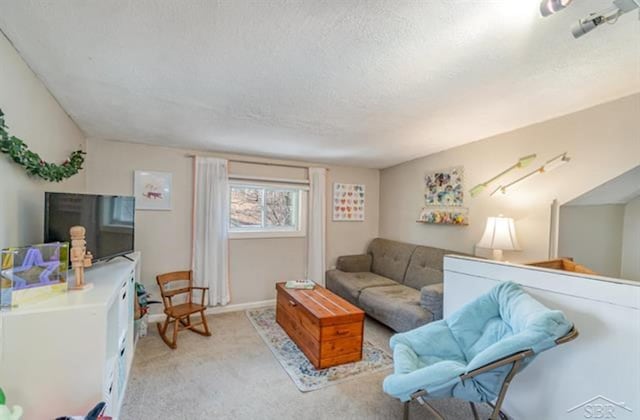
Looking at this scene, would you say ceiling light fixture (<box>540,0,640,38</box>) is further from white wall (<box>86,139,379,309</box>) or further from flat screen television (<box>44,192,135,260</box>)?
white wall (<box>86,139,379,309</box>)

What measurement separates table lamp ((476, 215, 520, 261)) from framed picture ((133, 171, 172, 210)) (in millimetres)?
3514

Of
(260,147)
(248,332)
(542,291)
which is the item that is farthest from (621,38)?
(248,332)

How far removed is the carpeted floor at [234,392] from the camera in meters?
1.80

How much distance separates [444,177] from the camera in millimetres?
3406

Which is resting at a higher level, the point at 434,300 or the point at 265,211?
the point at 265,211

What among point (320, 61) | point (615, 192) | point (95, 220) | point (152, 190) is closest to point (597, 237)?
point (615, 192)

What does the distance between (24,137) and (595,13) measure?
2.85 m

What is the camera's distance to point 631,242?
8.66 ft

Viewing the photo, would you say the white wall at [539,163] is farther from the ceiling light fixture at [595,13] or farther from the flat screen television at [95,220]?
the flat screen television at [95,220]

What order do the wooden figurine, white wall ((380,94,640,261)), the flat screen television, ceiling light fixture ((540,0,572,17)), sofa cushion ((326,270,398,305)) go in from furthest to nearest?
sofa cushion ((326,270,398,305)), white wall ((380,94,640,261)), the flat screen television, the wooden figurine, ceiling light fixture ((540,0,572,17))

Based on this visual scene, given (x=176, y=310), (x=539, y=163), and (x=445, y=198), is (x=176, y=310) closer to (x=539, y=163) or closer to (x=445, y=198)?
(x=445, y=198)

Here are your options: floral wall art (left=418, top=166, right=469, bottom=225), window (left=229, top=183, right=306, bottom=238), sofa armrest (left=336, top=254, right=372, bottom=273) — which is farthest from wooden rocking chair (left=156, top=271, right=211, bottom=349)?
Result: floral wall art (left=418, top=166, right=469, bottom=225)

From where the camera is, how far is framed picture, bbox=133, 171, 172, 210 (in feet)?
10.6

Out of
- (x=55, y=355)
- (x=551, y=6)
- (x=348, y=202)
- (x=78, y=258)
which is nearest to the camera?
(x=551, y=6)
